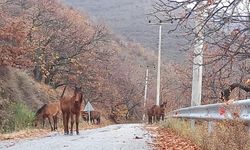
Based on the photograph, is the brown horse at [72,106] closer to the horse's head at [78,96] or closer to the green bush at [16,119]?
the horse's head at [78,96]

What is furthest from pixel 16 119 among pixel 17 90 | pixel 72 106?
pixel 72 106

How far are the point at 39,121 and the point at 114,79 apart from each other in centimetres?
5714

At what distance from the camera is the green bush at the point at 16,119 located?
86.7ft

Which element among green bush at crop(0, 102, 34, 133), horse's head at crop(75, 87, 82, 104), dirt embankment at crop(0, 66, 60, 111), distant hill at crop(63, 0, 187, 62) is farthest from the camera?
distant hill at crop(63, 0, 187, 62)

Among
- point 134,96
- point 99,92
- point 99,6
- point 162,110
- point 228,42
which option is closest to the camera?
point 228,42

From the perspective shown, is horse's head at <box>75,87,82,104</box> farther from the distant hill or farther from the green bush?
the distant hill

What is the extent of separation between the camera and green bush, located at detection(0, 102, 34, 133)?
26.4m

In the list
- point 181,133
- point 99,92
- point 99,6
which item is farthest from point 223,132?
point 99,6

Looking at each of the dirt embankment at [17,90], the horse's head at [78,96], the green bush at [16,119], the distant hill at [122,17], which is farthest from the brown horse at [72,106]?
the distant hill at [122,17]

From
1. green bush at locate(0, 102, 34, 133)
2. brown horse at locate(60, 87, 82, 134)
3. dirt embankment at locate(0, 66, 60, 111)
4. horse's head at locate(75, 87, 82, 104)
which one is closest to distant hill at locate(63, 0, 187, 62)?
dirt embankment at locate(0, 66, 60, 111)

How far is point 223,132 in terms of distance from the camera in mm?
8312

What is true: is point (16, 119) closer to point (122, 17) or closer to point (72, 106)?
point (72, 106)

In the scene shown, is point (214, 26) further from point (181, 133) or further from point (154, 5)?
point (181, 133)

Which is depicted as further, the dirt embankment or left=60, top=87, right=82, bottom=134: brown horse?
the dirt embankment
